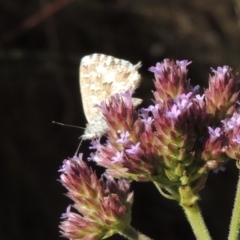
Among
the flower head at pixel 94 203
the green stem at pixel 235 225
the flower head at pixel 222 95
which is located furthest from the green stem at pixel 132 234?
the flower head at pixel 222 95

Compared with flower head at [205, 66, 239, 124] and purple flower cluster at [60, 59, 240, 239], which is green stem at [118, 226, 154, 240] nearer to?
purple flower cluster at [60, 59, 240, 239]

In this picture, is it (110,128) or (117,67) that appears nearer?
(110,128)

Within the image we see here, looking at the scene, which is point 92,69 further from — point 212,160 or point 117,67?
point 212,160

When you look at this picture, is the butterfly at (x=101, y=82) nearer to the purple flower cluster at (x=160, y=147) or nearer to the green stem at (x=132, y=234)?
the purple flower cluster at (x=160, y=147)

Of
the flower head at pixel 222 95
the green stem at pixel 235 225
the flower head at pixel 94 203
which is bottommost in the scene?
the green stem at pixel 235 225

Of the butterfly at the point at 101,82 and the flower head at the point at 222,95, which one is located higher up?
the butterfly at the point at 101,82

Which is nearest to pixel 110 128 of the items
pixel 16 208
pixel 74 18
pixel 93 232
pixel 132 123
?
pixel 132 123
